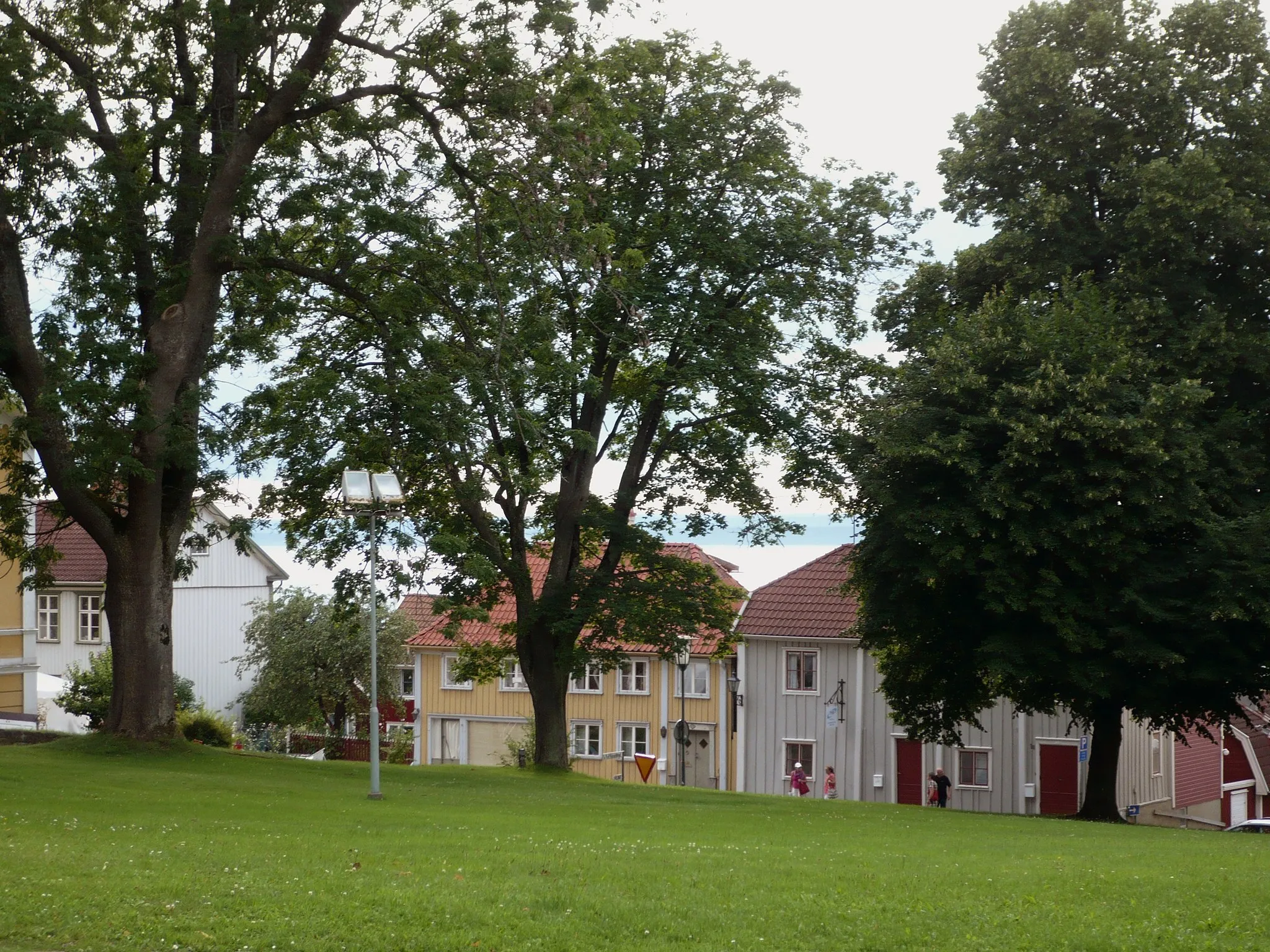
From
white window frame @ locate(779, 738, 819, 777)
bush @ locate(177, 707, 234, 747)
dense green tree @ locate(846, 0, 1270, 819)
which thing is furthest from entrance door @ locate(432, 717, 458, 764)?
dense green tree @ locate(846, 0, 1270, 819)

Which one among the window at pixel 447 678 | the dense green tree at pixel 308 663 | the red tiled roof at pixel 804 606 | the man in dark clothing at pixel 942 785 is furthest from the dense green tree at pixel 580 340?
the window at pixel 447 678

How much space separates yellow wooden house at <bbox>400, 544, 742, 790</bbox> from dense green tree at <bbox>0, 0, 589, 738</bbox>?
25.1m

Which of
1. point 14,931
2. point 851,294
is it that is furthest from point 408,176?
point 14,931

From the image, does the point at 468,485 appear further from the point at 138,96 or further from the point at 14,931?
the point at 14,931

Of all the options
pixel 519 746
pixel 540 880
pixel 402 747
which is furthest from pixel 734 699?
pixel 540 880

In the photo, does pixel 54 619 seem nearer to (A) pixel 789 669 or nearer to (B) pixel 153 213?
(A) pixel 789 669

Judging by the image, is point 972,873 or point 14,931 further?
point 972,873

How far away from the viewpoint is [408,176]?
67.5 ft

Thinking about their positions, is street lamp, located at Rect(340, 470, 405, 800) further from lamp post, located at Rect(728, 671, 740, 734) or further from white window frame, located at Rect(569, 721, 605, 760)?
white window frame, located at Rect(569, 721, 605, 760)

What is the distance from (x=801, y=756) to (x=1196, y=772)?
15716mm

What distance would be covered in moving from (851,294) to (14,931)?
885 inches

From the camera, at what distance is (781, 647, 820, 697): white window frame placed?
144 feet

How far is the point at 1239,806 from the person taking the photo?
51.6 meters

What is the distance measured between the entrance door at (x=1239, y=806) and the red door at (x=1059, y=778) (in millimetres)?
15232
